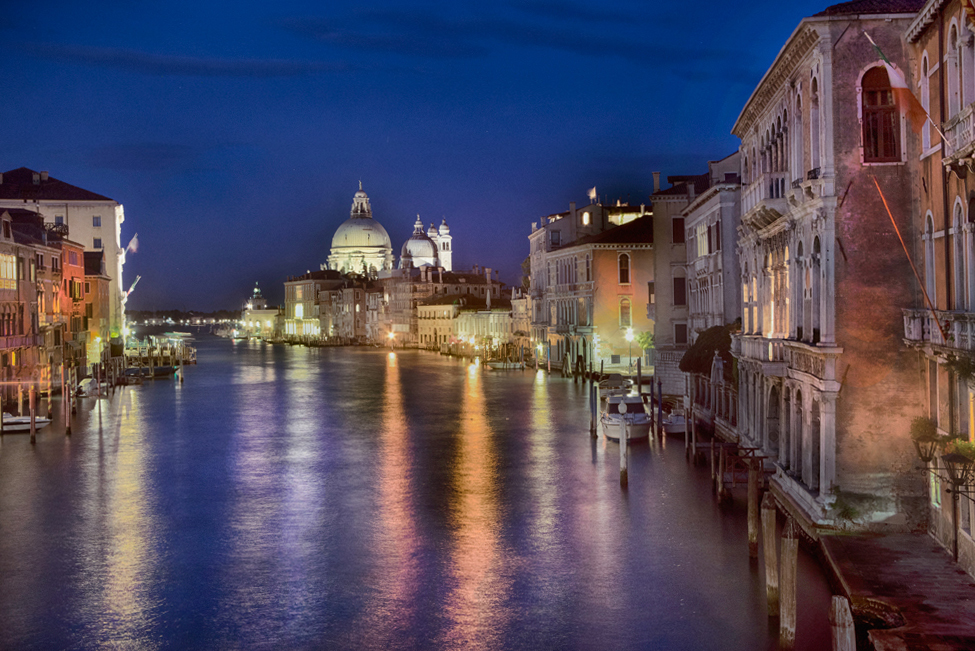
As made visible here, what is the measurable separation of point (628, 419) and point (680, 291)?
42.2ft

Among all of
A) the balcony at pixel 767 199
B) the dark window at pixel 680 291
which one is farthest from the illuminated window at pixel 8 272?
the balcony at pixel 767 199

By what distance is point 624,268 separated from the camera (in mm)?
50688

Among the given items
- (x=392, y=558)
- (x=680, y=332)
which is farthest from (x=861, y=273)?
(x=680, y=332)

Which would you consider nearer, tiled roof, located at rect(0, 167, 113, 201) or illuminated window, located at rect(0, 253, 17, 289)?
illuminated window, located at rect(0, 253, 17, 289)

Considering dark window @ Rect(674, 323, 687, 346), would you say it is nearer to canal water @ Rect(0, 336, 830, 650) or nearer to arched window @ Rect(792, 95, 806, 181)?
canal water @ Rect(0, 336, 830, 650)

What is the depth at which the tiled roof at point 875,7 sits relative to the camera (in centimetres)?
1412

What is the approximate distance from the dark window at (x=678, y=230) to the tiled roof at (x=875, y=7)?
2395 cm

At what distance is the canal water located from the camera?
1250 cm

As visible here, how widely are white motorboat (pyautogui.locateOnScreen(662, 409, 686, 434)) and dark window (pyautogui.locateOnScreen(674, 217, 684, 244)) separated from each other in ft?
A: 37.0

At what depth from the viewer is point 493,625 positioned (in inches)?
493

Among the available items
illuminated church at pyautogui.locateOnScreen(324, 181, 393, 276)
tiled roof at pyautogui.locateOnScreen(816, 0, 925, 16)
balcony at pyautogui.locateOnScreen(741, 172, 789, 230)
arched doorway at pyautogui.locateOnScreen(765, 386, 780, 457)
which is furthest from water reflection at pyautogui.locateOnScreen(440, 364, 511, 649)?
illuminated church at pyautogui.locateOnScreen(324, 181, 393, 276)

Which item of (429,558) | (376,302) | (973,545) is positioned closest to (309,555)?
(429,558)

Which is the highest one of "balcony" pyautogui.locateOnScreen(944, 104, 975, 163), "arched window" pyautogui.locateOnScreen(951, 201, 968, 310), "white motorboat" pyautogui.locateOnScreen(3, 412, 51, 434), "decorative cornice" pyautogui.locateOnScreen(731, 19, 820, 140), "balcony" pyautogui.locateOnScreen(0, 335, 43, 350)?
"decorative cornice" pyautogui.locateOnScreen(731, 19, 820, 140)

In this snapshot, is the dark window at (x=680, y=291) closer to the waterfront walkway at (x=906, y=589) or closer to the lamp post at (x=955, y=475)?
the waterfront walkway at (x=906, y=589)
